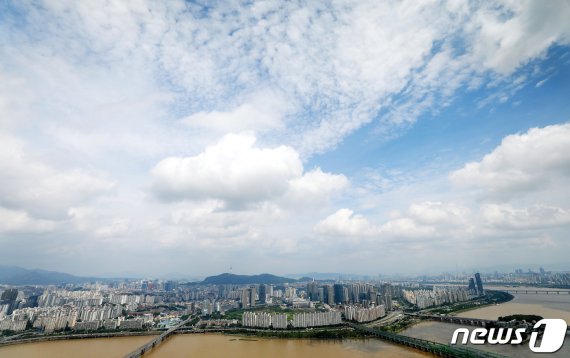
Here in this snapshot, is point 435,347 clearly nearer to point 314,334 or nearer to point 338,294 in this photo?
point 314,334

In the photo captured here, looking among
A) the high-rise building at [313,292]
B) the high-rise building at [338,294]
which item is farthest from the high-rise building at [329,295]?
the high-rise building at [313,292]

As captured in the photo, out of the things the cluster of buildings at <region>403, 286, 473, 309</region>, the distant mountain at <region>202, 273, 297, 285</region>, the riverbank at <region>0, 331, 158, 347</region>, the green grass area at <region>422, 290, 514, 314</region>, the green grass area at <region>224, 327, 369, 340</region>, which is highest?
the distant mountain at <region>202, 273, 297, 285</region>

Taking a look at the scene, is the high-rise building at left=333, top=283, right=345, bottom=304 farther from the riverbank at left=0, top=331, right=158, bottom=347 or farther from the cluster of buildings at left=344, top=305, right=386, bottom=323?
the riverbank at left=0, top=331, right=158, bottom=347

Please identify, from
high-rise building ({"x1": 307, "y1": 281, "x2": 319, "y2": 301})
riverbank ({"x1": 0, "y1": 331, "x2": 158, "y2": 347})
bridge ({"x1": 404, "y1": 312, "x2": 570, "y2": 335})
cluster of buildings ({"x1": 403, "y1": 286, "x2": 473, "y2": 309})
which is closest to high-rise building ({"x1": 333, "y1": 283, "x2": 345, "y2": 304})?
high-rise building ({"x1": 307, "y1": 281, "x2": 319, "y2": 301})

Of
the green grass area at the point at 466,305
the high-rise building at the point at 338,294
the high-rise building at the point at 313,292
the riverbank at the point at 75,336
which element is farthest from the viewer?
the high-rise building at the point at 313,292

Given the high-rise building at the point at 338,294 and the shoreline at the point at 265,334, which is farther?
the high-rise building at the point at 338,294

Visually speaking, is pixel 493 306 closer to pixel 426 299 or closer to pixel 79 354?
pixel 426 299

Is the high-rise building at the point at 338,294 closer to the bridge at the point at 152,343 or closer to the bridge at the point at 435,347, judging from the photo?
the bridge at the point at 152,343

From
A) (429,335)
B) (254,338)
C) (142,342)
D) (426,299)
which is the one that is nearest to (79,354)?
(142,342)

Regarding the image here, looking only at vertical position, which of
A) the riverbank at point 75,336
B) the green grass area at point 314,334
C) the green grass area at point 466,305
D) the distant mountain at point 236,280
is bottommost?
the riverbank at point 75,336

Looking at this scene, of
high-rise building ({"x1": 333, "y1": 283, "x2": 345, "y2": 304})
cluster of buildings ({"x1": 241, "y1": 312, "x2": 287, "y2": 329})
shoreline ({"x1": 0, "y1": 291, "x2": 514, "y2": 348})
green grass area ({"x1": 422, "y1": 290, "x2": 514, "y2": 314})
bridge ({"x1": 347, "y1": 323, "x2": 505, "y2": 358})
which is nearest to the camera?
bridge ({"x1": 347, "y1": 323, "x2": 505, "y2": 358})

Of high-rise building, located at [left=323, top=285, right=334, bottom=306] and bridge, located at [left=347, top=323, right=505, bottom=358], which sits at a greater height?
high-rise building, located at [left=323, top=285, right=334, bottom=306]

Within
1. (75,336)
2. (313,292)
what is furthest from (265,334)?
(313,292)
